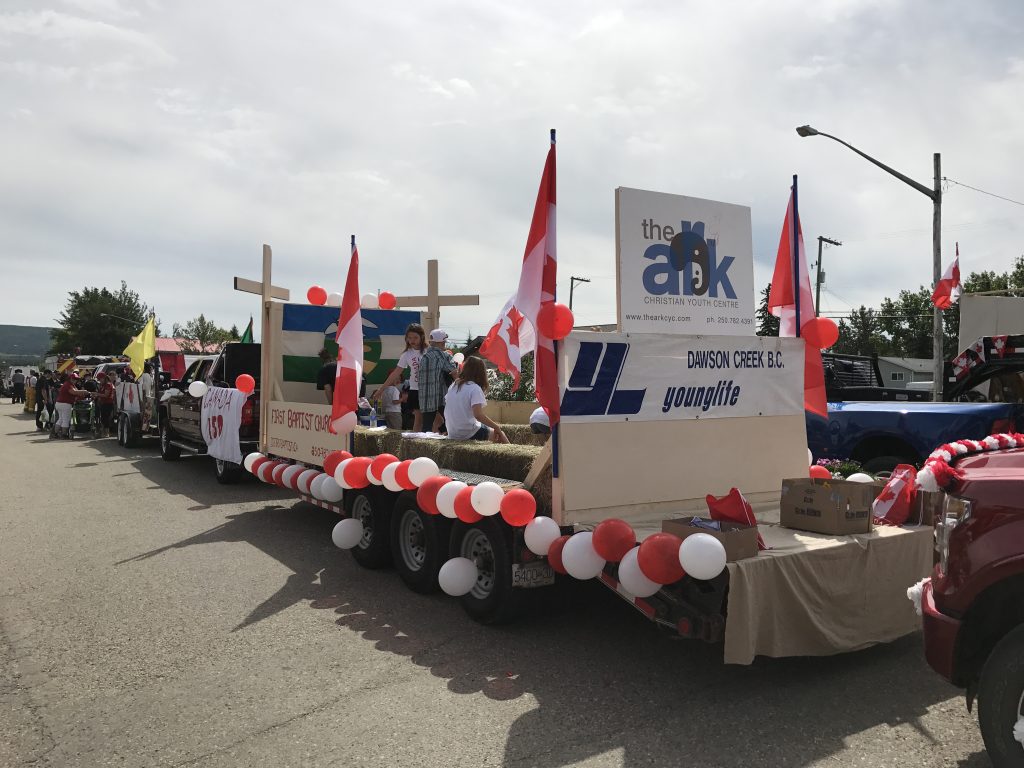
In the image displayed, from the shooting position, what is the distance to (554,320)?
4.67 m

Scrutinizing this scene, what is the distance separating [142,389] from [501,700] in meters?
15.7

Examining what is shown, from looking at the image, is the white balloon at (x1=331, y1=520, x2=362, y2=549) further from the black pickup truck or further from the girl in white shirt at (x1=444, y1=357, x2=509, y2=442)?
the black pickup truck

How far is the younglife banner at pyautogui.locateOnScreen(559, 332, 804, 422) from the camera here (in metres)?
4.91

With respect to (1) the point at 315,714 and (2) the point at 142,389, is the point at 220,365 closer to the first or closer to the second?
(2) the point at 142,389

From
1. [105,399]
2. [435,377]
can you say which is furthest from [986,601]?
[105,399]

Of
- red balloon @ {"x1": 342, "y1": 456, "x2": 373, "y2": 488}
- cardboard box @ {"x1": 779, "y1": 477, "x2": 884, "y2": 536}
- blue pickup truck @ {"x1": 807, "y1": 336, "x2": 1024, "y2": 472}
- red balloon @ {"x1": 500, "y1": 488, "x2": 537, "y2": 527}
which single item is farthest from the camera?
blue pickup truck @ {"x1": 807, "y1": 336, "x2": 1024, "y2": 472}

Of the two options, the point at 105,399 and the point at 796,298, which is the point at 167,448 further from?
the point at 796,298

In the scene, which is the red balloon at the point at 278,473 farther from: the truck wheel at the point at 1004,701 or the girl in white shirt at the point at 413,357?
the truck wheel at the point at 1004,701

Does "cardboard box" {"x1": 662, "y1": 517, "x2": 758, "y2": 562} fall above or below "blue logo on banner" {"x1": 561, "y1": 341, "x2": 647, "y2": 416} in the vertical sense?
below

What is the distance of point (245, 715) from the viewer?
3928 millimetres

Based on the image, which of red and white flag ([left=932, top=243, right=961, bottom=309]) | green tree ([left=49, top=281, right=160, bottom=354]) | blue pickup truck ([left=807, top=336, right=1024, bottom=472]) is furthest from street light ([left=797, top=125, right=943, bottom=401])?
green tree ([left=49, top=281, right=160, bottom=354])

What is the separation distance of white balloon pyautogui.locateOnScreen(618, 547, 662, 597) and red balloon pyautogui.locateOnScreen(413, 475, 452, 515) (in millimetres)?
1659

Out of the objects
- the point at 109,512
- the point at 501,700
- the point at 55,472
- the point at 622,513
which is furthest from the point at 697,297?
the point at 55,472

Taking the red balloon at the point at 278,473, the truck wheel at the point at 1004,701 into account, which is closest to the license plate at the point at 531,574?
the truck wheel at the point at 1004,701
